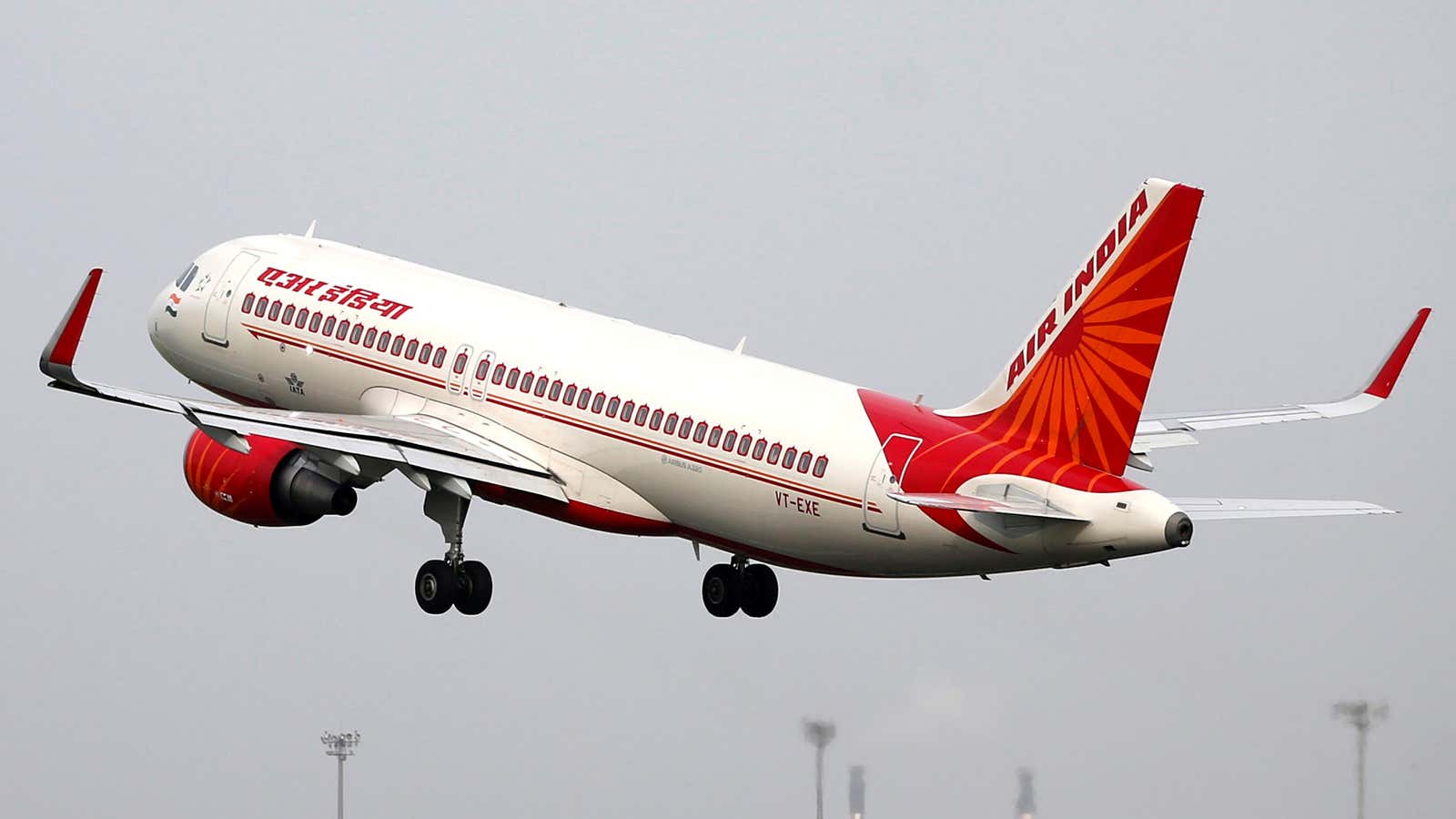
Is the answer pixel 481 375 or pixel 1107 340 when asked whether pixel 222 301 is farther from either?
pixel 1107 340

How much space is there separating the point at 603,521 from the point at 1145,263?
43.9 feet

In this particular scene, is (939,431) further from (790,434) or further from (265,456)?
(265,456)

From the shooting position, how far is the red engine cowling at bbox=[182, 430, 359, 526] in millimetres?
64250

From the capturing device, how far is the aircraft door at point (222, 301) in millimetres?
69875

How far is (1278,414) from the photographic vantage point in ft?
217

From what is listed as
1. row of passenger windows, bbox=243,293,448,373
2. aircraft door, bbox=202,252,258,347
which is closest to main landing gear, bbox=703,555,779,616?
row of passenger windows, bbox=243,293,448,373

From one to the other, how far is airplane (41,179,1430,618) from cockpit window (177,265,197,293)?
0.25 feet

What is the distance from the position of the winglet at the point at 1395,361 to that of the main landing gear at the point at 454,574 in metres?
18.0

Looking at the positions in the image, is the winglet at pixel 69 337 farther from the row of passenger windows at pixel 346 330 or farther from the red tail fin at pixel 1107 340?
the red tail fin at pixel 1107 340

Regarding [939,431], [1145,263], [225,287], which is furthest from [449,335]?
[1145,263]

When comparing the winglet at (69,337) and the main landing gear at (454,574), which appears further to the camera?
the main landing gear at (454,574)

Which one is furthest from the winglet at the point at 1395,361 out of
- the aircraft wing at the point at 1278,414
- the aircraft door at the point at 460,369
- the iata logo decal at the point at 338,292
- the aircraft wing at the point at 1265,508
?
the iata logo decal at the point at 338,292

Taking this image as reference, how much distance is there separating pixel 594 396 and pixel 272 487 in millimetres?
6690

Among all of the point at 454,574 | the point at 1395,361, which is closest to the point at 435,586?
the point at 454,574
